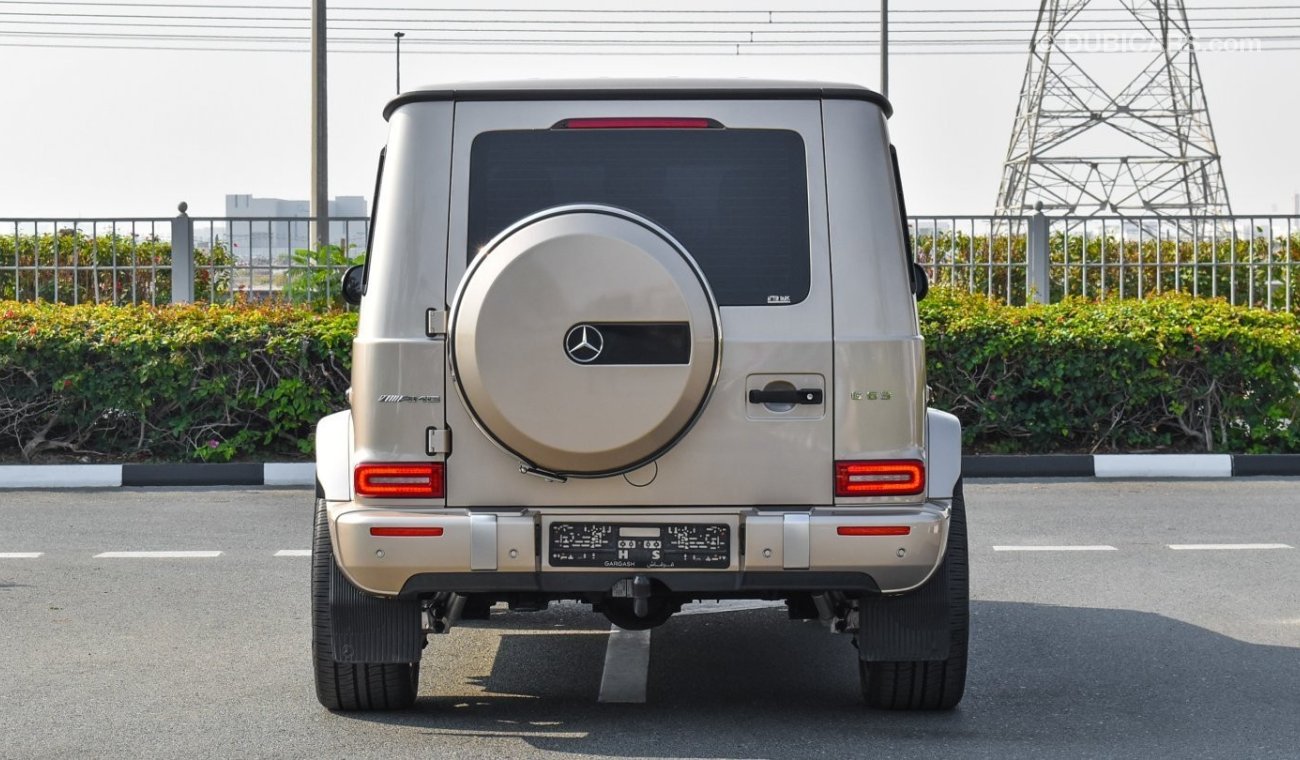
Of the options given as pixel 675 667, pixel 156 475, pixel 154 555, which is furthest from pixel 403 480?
pixel 156 475

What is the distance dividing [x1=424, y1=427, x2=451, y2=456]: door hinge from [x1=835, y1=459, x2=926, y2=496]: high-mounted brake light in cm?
115

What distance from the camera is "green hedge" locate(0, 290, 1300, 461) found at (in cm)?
1248

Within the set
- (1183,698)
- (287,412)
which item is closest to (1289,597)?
(1183,698)

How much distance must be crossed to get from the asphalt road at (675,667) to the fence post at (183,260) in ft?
18.8

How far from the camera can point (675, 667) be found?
250 inches

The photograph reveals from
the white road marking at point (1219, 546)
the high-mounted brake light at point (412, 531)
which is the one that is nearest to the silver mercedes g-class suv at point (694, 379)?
the high-mounted brake light at point (412, 531)

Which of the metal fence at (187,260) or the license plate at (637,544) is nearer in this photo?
the license plate at (637,544)

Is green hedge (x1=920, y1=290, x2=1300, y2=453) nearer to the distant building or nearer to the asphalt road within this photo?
the asphalt road

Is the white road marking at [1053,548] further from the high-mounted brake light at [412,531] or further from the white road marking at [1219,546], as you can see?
the high-mounted brake light at [412,531]

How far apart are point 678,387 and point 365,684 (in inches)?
59.3

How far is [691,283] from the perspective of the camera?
190 inches

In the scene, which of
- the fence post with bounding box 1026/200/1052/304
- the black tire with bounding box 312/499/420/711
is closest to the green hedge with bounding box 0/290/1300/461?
the fence post with bounding box 1026/200/1052/304

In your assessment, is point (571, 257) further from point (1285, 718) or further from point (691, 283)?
point (1285, 718)

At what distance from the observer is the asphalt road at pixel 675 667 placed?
5.18 metres
